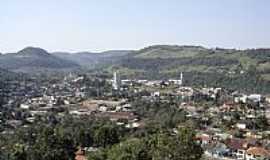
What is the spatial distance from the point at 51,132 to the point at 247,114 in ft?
118

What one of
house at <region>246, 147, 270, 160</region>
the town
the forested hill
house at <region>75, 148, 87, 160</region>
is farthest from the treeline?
house at <region>75, 148, 87, 160</region>

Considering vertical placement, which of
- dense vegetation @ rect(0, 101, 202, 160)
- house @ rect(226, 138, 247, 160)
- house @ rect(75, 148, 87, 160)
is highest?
dense vegetation @ rect(0, 101, 202, 160)

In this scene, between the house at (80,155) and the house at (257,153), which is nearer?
the house at (80,155)

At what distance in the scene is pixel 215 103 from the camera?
251 feet

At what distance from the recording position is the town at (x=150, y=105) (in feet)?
145

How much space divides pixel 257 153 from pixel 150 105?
105ft

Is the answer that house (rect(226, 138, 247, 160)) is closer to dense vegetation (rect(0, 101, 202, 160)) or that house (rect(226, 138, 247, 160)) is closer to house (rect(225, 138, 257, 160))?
house (rect(225, 138, 257, 160))

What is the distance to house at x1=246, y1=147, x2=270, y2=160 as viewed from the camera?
39.0m

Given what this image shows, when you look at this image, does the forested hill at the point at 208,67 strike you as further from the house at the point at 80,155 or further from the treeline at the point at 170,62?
the house at the point at 80,155

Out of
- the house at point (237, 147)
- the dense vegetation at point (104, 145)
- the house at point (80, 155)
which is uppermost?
the dense vegetation at point (104, 145)

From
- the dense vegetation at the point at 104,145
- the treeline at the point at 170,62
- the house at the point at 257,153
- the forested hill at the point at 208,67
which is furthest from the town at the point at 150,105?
the treeline at the point at 170,62

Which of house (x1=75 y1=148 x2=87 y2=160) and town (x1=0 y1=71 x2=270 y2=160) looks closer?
house (x1=75 y1=148 x2=87 y2=160)

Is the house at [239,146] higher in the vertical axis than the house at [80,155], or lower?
lower

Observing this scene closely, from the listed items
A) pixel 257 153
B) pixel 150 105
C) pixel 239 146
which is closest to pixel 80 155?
pixel 257 153
